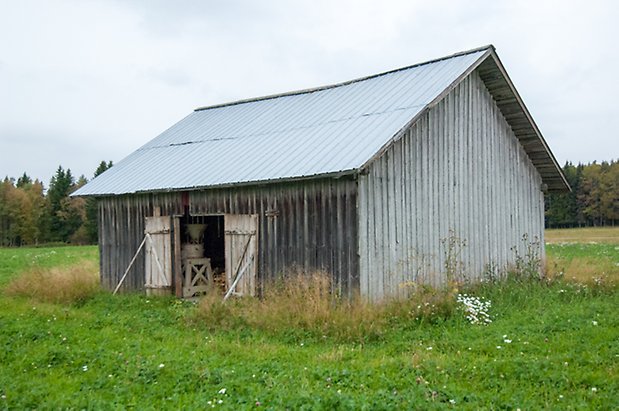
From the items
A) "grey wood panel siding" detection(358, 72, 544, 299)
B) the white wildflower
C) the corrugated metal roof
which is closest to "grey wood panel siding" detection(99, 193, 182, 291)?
the corrugated metal roof

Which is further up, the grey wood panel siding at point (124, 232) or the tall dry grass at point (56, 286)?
the grey wood panel siding at point (124, 232)

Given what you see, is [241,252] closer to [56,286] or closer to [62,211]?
[56,286]

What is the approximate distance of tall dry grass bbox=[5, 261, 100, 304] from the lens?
48.8 feet

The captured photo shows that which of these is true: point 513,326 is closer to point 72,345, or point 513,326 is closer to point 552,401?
point 552,401

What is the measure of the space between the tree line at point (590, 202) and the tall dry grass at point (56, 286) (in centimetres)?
6086

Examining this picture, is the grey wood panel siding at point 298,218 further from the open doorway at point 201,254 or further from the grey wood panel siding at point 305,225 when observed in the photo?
the open doorway at point 201,254

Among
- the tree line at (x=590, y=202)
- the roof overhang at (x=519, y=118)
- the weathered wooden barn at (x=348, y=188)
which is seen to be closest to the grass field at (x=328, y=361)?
the weathered wooden barn at (x=348, y=188)

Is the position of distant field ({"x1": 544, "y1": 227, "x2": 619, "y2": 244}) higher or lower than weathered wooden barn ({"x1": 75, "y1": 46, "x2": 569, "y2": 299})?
lower

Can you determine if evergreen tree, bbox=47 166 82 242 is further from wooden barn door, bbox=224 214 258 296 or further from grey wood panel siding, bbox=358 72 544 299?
grey wood panel siding, bbox=358 72 544 299

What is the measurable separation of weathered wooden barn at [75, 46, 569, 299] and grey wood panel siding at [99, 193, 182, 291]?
0.05 m

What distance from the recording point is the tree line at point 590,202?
67.8 metres

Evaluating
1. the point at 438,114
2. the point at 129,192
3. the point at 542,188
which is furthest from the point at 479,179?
the point at 129,192

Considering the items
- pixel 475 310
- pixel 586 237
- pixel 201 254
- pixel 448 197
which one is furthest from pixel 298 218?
pixel 586 237

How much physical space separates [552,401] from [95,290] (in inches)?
501
